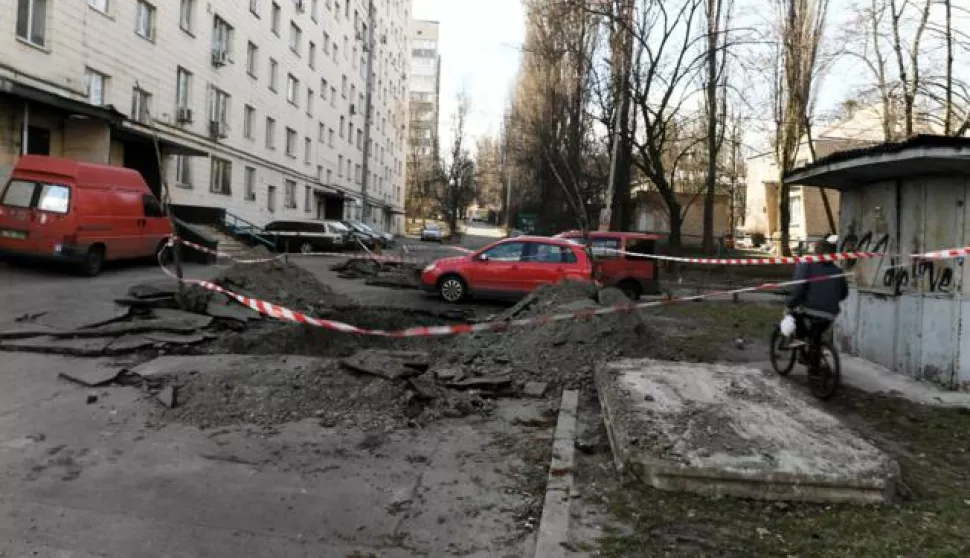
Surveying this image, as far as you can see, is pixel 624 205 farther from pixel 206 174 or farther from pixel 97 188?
pixel 97 188

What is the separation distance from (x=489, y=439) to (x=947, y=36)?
21940 millimetres

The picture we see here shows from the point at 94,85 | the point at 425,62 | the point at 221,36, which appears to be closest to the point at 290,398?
the point at 94,85

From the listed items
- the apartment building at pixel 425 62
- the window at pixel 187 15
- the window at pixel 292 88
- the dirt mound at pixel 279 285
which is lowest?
the dirt mound at pixel 279 285

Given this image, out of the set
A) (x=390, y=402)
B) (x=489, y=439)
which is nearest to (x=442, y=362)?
(x=390, y=402)

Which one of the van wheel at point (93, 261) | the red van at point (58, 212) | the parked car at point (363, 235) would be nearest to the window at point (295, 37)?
the parked car at point (363, 235)

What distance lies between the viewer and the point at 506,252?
1412cm

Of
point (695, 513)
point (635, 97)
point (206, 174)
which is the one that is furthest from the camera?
point (206, 174)

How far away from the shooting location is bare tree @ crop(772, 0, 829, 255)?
25812mm

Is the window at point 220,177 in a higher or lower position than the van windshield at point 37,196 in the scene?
higher

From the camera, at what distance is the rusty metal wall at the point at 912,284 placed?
24.5ft

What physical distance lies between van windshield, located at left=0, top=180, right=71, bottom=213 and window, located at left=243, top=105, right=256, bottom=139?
18.3m

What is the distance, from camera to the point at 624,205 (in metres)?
29.3

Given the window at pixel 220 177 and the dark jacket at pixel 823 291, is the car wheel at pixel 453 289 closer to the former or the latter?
the dark jacket at pixel 823 291

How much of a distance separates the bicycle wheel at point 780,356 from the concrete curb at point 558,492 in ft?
11.3
